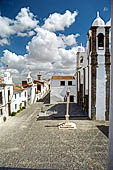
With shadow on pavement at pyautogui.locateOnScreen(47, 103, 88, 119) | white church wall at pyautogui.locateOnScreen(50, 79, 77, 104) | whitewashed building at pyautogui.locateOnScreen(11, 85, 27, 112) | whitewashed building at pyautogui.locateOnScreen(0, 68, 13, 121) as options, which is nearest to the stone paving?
shadow on pavement at pyautogui.locateOnScreen(47, 103, 88, 119)

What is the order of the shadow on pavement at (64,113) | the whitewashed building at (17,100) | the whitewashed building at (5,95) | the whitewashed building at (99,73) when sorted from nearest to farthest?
the whitewashed building at (99,73), the shadow on pavement at (64,113), the whitewashed building at (5,95), the whitewashed building at (17,100)

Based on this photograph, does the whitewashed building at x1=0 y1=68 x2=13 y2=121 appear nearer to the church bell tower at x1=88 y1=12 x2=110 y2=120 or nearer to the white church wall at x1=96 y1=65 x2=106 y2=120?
the church bell tower at x1=88 y1=12 x2=110 y2=120

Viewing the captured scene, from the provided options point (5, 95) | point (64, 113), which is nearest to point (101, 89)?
point (64, 113)

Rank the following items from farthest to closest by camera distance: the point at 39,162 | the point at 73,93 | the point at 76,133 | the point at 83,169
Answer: the point at 73,93, the point at 76,133, the point at 39,162, the point at 83,169

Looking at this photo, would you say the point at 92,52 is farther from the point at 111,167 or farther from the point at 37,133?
the point at 111,167

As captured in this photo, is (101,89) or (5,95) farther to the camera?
(5,95)

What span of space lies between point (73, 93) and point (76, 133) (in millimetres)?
11210

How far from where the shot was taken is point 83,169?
359cm

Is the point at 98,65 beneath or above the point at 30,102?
above

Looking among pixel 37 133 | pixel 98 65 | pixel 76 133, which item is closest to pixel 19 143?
pixel 37 133

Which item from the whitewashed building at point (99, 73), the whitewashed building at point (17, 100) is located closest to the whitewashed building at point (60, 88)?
the whitewashed building at point (17, 100)

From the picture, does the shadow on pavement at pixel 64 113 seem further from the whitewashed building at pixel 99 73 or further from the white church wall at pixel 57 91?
the white church wall at pixel 57 91

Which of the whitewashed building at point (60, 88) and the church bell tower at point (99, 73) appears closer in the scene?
Result: the church bell tower at point (99, 73)

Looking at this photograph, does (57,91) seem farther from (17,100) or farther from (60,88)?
(17,100)
